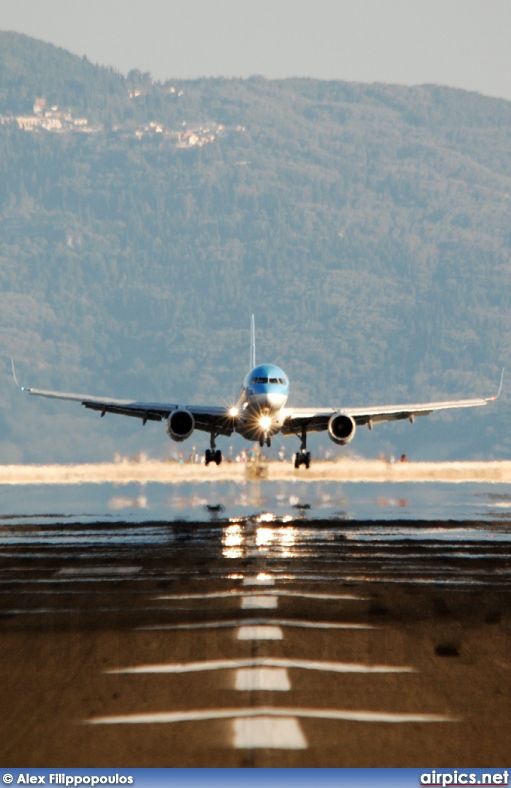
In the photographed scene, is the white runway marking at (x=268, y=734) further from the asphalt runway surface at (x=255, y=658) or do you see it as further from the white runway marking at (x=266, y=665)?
the white runway marking at (x=266, y=665)

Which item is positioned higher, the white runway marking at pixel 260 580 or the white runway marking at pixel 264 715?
the white runway marking at pixel 264 715

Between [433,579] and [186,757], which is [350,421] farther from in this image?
[186,757]

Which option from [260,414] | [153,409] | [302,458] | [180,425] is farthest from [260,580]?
[302,458]

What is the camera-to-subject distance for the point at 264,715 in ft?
33.6

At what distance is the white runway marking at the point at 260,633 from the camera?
14.1 meters

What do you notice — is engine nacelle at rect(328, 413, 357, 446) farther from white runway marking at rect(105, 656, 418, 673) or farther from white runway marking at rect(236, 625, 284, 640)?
white runway marking at rect(105, 656, 418, 673)

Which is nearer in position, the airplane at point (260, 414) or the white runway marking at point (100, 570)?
the white runway marking at point (100, 570)

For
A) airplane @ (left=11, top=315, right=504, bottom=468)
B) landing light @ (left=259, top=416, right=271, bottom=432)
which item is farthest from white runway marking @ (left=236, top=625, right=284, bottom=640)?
landing light @ (left=259, top=416, right=271, bottom=432)

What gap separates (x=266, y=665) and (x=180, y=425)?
39.5 metres

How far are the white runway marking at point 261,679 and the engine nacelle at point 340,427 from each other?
40.6 meters

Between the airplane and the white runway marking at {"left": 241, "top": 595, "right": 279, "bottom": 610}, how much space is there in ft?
109

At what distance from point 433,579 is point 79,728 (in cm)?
1080

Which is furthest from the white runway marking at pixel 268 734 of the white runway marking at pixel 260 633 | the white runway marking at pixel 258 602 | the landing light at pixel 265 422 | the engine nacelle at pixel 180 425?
the landing light at pixel 265 422

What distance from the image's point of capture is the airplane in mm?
52375
